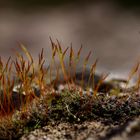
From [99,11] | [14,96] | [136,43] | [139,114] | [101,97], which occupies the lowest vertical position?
[139,114]

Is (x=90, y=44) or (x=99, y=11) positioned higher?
(x=99, y=11)

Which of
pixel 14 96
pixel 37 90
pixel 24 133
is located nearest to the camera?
pixel 24 133

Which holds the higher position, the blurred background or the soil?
the blurred background

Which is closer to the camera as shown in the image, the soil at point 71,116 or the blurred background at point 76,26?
the soil at point 71,116

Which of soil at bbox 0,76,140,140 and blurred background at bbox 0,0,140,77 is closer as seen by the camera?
soil at bbox 0,76,140,140

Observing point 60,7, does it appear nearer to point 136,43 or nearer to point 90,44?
point 90,44

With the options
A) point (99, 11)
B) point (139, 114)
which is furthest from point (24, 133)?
point (99, 11)

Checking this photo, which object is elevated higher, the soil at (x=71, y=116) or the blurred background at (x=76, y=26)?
the blurred background at (x=76, y=26)

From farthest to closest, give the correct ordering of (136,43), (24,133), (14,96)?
(136,43), (14,96), (24,133)
